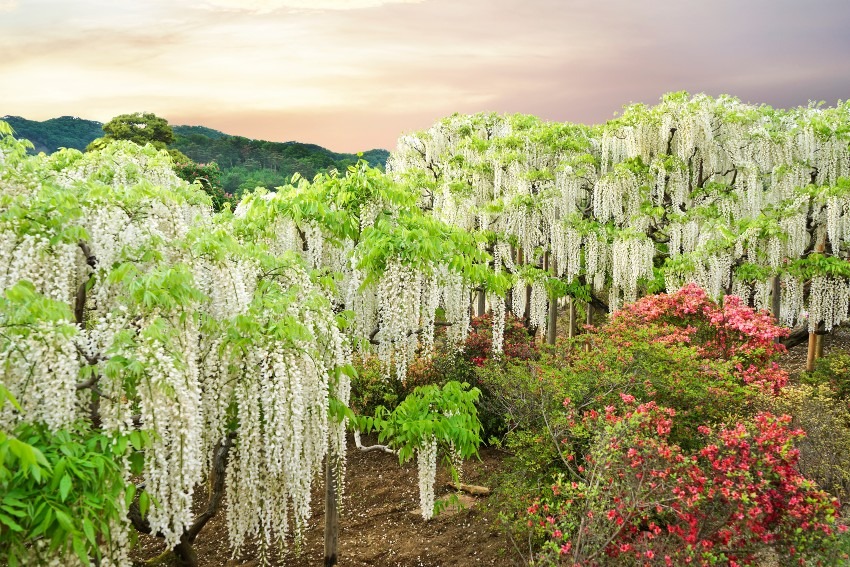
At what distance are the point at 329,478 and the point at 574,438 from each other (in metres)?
3.34

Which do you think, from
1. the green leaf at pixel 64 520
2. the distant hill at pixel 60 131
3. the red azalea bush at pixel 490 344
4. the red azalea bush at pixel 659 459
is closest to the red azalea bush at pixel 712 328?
the red azalea bush at pixel 659 459

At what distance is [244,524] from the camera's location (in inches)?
218

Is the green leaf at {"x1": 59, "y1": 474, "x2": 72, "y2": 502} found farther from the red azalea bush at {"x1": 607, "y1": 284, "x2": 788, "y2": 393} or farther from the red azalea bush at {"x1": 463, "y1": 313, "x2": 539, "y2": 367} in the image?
the red azalea bush at {"x1": 463, "y1": 313, "x2": 539, "y2": 367}

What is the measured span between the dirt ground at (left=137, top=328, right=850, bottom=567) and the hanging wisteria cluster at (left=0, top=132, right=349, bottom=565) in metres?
2.76

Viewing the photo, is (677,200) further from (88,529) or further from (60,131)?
(60,131)

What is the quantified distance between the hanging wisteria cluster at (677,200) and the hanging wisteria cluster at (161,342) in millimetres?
8650

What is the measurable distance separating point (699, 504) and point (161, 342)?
5.17 meters

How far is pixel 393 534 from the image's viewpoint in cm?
895

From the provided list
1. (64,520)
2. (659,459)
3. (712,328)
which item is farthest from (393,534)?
(712,328)

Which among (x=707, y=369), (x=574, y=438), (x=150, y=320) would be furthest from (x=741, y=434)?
(x=150, y=320)

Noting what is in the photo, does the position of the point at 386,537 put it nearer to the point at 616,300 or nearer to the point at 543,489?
the point at 543,489

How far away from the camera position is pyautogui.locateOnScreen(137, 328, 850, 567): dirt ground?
8.14 metres

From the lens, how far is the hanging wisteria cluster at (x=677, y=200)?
546 inches

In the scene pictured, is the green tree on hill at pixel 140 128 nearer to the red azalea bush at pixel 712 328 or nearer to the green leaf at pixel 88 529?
the red azalea bush at pixel 712 328
